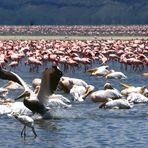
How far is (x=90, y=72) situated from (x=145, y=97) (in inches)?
335

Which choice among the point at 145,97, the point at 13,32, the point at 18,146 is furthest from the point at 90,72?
the point at 13,32

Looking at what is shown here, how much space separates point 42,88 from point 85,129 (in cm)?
122

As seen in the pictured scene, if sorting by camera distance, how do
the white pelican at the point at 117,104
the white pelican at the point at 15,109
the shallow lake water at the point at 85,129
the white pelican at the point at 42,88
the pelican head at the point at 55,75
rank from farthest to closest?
1. the white pelican at the point at 117,104
2. the white pelican at the point at 15,109
3. the white pelican at the point at 42,88
4. the pelican head at the point at 55,75
5. the shallow lake water at the point at 85,129

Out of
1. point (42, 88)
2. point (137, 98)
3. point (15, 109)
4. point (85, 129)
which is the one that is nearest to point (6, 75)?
point (42, 88)

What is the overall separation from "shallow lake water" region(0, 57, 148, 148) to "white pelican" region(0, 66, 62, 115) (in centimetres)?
30

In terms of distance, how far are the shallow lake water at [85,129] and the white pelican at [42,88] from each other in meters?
0.30

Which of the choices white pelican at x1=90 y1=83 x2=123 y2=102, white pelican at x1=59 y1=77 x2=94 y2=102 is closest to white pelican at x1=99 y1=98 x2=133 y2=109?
white pelican at x1=90 y1=83 x2=123 y2=102

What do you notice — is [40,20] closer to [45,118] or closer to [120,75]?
[120,75]

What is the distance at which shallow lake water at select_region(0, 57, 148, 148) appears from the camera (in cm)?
1219

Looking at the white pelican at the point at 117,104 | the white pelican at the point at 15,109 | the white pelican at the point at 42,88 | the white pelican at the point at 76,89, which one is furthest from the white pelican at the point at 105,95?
the white pelican at the point at 42,88

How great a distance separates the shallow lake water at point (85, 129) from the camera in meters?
12.2

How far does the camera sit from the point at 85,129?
13.4 meters

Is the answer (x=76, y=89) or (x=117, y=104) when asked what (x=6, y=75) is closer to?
(x=117, y=104)

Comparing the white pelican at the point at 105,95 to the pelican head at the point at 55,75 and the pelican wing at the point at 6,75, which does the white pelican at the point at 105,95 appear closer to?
the pelican head at the point at 55,75
